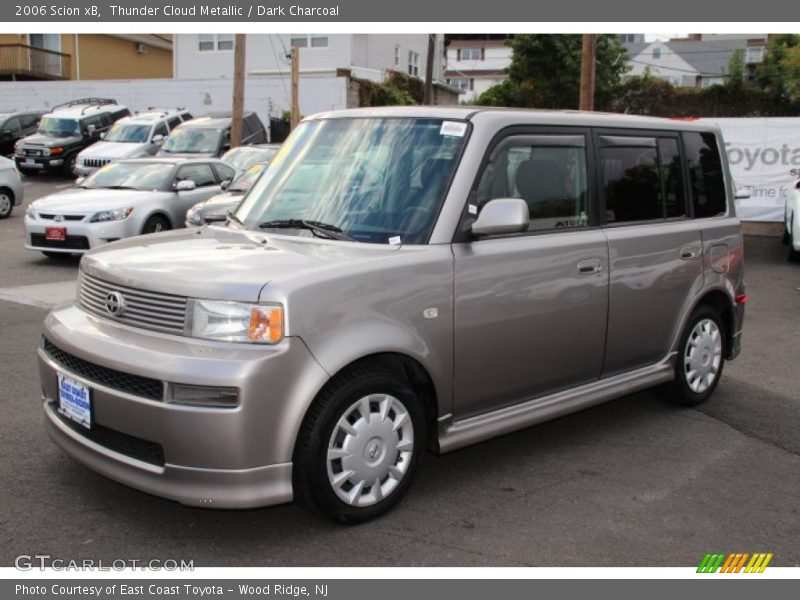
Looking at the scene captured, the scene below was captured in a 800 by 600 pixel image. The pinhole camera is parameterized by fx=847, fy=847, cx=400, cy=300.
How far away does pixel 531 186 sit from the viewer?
4.75 meters

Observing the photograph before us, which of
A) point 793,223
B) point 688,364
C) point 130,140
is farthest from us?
point 130,140

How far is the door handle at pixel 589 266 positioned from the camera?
4871 millimetres

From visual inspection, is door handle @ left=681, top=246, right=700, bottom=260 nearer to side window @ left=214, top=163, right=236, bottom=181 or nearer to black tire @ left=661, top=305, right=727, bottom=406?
black tire @ left=661, top=305, right=727, bottom=406

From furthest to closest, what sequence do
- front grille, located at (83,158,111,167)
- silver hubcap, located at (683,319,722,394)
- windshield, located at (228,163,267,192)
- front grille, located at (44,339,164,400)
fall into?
front grille, located at (83,158,111,167)
windshield, located at (228,163,267,192)
silver hubcap, located at (683,319,722,394)
front grille, located at (44,339,164,400)

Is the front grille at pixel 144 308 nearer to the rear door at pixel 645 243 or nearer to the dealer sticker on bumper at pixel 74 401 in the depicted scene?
the dealer sticker on bumper at pixel 74 401

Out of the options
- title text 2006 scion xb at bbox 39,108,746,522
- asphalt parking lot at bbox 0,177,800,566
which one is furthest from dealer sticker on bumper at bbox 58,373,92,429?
asphalt parking lot at bbox 0,177,800,566

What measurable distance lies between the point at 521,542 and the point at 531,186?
1.96 metres

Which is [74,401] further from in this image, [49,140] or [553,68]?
[553,68]

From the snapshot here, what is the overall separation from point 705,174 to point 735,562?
10.2 feet

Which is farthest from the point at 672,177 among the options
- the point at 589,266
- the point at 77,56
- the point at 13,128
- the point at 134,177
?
the point at 77,56

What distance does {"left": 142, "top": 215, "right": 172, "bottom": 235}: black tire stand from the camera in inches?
470

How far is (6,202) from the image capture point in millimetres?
16750

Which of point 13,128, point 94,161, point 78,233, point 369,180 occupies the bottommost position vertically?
point 78,233

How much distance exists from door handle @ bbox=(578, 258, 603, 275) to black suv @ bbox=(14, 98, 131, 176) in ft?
73.0
